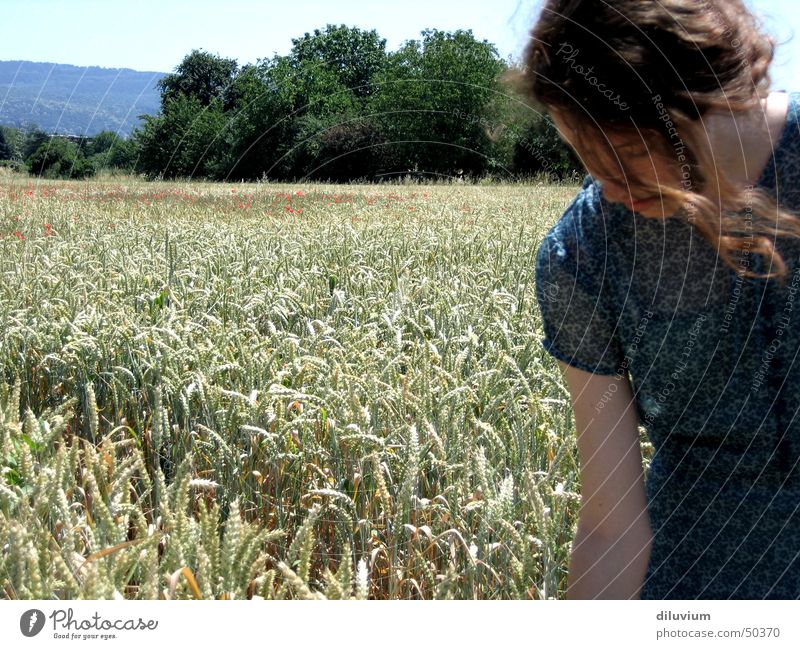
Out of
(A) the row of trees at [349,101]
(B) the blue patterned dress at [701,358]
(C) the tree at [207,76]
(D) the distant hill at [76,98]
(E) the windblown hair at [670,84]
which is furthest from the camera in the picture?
(C) the tree at [207,76]

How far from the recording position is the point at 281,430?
2037 mm

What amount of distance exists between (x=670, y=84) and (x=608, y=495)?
1.89 ft

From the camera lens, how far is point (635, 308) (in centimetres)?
113

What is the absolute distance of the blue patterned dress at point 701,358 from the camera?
1077 millimetres

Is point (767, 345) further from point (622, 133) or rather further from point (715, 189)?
point (622, 133)

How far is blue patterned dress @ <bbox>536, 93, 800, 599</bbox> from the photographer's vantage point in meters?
1.08

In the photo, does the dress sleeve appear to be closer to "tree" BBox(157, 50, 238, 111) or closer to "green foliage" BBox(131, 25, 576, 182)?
"green foliage" BBox(131, 25, 576, 182)

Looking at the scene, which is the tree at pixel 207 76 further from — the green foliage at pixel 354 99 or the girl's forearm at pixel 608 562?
the girl's forearm at pixel 608 562

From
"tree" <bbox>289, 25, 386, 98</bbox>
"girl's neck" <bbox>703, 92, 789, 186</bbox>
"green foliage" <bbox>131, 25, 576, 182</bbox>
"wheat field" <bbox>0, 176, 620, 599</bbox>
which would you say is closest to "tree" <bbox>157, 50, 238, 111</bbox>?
"green foliage" <bbox>131, 25, 576, 182</bbox>

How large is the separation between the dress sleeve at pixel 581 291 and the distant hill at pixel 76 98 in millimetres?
1252

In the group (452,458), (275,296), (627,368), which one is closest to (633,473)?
(627,368)
